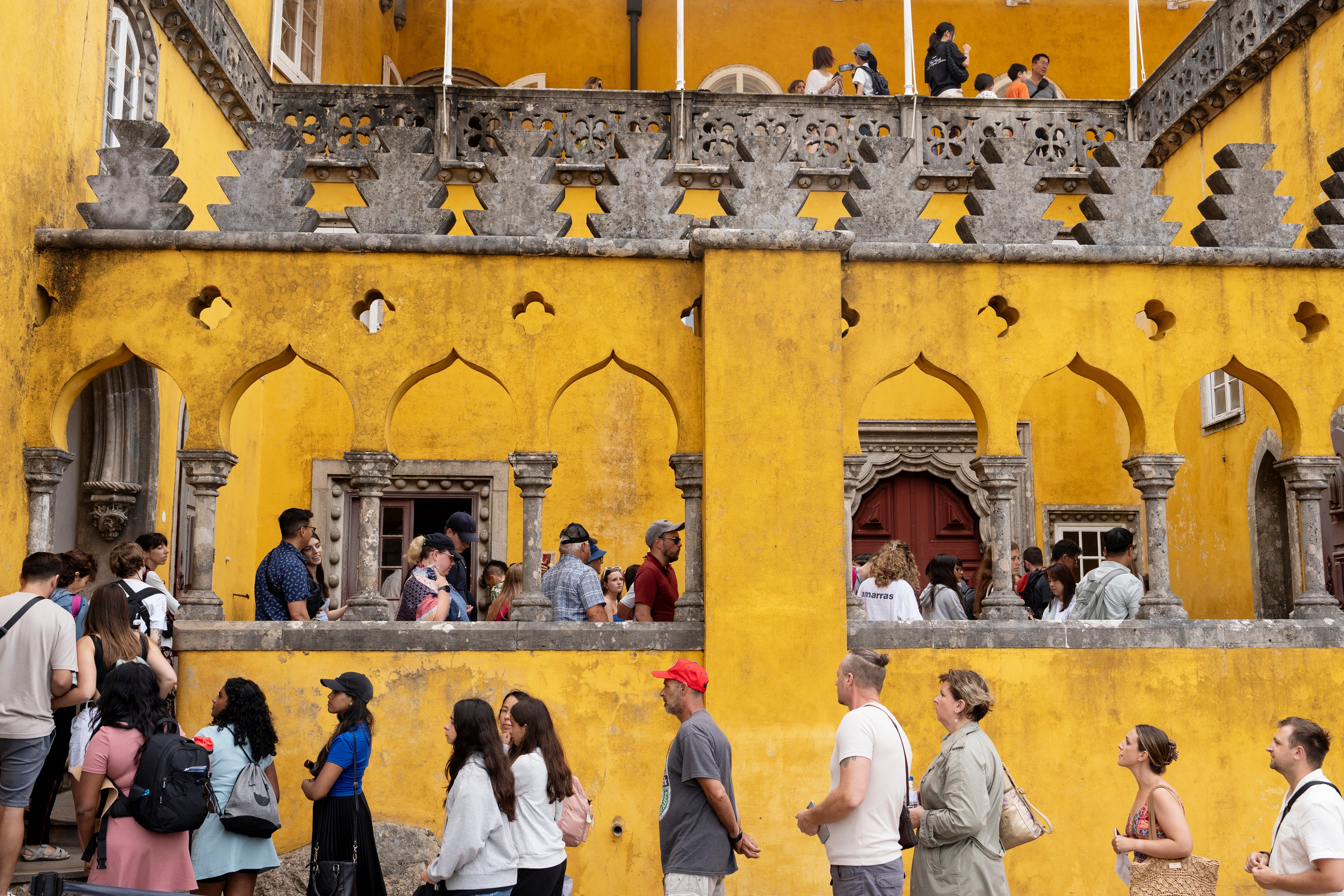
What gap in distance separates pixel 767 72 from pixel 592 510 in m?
6.33

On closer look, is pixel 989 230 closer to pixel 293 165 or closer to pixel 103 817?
pixel 293 165

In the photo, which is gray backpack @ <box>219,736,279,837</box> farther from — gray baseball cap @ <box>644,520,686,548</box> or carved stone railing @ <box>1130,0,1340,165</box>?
carved stone railing @ <box>1130,0,1340,165</box>

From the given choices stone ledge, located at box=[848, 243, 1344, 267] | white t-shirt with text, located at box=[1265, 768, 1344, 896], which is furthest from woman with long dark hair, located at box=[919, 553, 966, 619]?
white t-shirt with text, located at box=[1265, 768, 1344, 896]

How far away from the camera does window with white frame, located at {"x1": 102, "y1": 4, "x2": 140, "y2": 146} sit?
8.92 metres

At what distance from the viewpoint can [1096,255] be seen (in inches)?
280

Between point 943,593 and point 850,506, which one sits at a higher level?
point 850,506

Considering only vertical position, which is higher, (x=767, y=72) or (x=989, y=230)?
(x=767, y=72)

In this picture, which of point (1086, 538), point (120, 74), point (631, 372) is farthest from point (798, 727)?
point (1086, 538)

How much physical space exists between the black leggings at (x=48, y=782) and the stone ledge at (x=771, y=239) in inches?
156

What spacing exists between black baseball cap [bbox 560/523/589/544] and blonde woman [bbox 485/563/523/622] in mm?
307

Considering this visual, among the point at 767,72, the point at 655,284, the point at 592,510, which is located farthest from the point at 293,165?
the point at 767,72

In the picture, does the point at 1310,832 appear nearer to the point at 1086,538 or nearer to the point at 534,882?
the point at 534,882

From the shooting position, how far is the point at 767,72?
1584cm

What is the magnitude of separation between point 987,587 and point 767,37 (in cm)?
973
